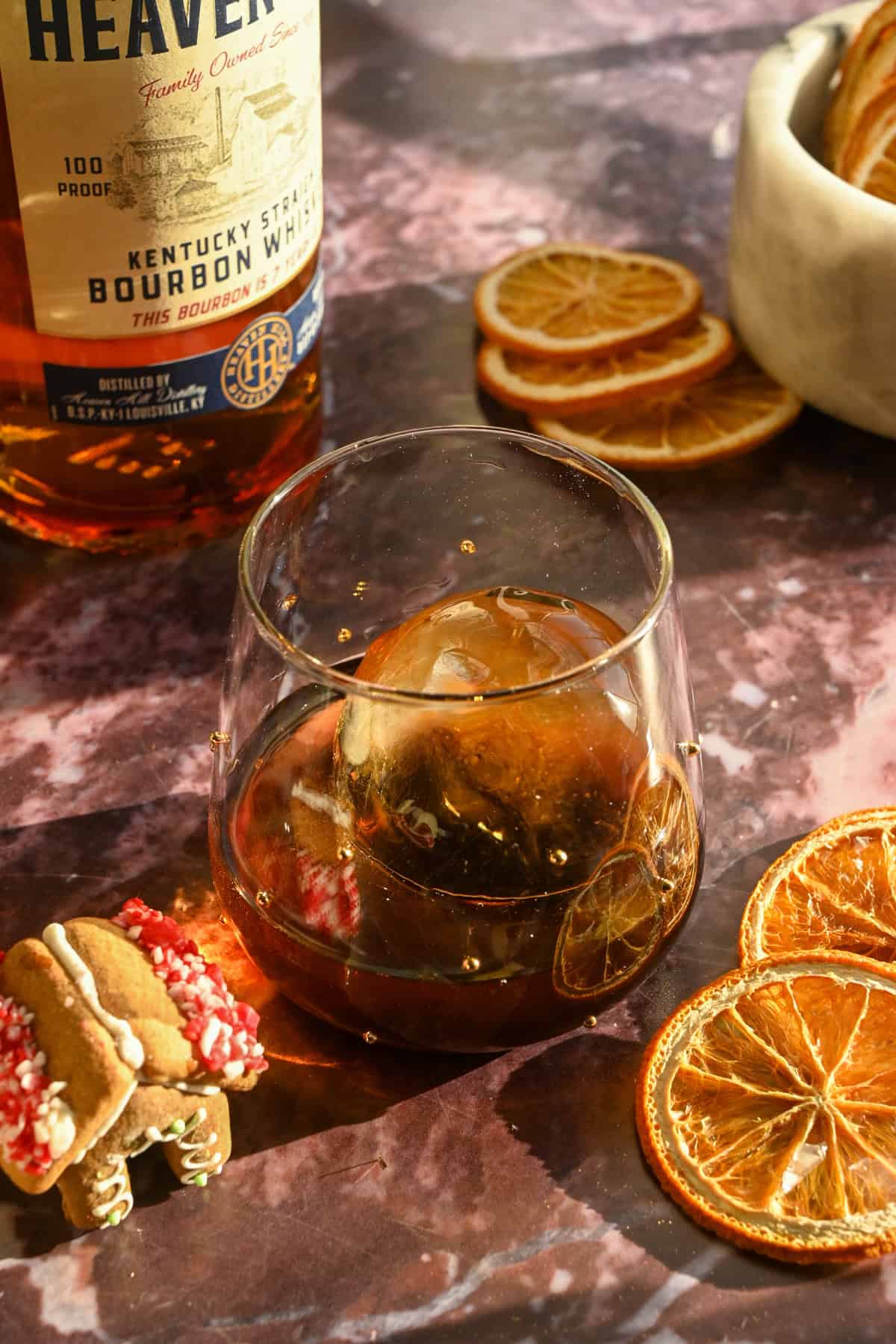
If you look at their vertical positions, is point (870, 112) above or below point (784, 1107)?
above

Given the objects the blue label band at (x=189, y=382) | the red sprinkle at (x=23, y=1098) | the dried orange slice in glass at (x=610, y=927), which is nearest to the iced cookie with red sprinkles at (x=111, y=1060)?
the red sprinkle at (x=23, y=1098)

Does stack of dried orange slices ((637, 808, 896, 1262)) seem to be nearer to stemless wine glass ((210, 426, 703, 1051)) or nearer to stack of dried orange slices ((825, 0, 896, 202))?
stemless wine glass ((210, 426, 703, 1051))

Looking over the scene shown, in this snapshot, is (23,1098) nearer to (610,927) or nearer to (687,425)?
(610,927)

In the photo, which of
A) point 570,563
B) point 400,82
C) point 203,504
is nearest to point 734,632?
point 570,563

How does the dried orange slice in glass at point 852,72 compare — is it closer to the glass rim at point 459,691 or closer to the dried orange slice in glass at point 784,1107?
the glass rim at point 459,691

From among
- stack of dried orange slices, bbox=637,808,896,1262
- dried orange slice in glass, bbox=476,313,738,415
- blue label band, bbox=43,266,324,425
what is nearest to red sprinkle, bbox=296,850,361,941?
stack of dried orange slices, bbox=637,808,896,1262

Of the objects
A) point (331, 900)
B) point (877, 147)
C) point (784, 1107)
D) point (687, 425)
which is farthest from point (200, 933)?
point (877, 147)
